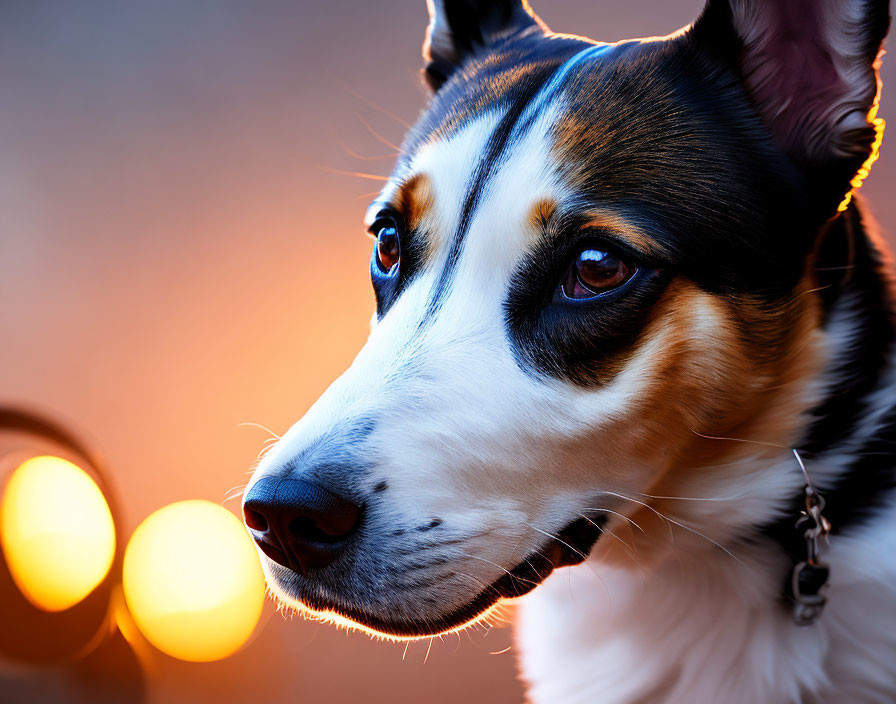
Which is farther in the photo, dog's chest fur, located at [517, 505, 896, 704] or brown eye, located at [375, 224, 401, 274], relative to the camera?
brown eye, located at [375, 224, 401, 274]

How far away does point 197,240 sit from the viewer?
213 cm

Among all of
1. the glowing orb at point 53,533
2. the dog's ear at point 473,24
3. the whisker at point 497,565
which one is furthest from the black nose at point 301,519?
the glowing orb at point 53,533

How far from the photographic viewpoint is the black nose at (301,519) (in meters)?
0.65

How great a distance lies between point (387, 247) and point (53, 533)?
1.59m

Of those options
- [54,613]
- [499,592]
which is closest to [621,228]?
[499,592]

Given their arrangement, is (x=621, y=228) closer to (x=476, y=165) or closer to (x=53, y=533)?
(x=476, y=165)

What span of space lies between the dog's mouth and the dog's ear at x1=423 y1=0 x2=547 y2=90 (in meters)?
0.82

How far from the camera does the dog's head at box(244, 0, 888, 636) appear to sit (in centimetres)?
70

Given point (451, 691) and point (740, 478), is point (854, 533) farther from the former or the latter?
point (451, 691)

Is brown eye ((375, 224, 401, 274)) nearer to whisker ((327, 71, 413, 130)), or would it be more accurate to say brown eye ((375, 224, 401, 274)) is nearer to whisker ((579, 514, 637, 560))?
whisker ((579, 514, 637, 560))

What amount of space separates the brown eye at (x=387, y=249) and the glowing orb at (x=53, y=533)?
4.98ft

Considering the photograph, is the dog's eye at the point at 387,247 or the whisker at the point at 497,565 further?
the dog's eye at the point at 387,247

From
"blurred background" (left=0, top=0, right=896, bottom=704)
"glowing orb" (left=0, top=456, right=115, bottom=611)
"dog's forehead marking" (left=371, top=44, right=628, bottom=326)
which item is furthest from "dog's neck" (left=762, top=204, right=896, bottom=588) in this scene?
"glowing orb" (left=0, top=456, right=115, bottom=611)

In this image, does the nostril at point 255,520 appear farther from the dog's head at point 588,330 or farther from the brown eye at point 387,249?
the brown eye at point 387,249
